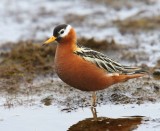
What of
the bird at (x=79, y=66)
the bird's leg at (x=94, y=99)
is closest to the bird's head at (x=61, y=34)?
the bird at (x=79, y=66)

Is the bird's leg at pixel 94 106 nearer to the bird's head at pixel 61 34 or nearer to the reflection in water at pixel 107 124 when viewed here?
the reflection in water at pixel 107 124

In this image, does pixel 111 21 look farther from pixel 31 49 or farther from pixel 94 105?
pixel 94 105

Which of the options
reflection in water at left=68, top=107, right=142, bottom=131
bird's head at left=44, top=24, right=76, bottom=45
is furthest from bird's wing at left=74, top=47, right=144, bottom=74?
reflection in water at left=68, top=107, right=142, bottom=131

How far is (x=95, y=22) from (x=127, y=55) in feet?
13.2

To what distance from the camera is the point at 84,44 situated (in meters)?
15.3

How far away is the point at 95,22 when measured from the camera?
18250 millimetres

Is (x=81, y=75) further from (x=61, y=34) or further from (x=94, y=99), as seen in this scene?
(x=61, y=34)

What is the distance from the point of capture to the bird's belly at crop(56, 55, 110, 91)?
34.5 ft

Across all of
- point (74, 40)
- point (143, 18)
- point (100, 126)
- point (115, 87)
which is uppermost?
point (143, 18)

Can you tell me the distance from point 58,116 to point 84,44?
498 cm

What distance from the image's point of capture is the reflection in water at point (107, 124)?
9.90m

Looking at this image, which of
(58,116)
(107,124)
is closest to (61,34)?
(58,116)

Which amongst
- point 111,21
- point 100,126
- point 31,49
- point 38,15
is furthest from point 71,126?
point 38,15

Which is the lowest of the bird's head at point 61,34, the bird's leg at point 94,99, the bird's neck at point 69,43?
the bird's leg at point 94,99
